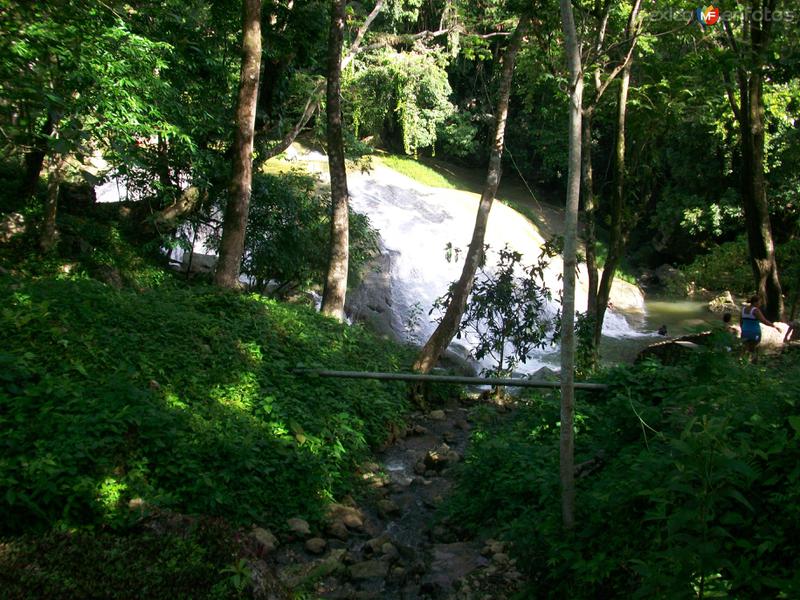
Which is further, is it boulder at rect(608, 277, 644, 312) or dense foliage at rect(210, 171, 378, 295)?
boulder at rect(608, 277, 644, 312)

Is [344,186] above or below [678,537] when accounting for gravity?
above

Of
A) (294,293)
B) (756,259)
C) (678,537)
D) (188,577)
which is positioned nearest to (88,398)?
(188,577)

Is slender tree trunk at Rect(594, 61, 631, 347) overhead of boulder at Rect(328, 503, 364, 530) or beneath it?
overhead

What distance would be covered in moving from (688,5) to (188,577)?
396 inches

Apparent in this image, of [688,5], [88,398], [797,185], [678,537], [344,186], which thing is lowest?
[88,398]

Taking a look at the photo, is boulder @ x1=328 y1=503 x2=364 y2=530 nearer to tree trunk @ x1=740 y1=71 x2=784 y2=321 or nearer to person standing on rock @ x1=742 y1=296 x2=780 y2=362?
person standing on rock @ x1=742 y1=296 x2=780 y2=362

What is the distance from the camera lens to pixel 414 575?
5.48m

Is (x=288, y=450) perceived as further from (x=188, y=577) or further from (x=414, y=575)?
(x=188, y=577)

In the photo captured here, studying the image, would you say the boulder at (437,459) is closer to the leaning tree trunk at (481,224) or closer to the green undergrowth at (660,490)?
the green undergrowth at (660,490)

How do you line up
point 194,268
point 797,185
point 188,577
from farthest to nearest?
point 797,185 < point 194,268 < point 188,577

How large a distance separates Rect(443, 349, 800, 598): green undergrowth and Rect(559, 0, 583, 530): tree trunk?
0.20m

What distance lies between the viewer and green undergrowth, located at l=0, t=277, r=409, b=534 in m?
5.02

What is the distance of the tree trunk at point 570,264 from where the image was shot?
459cm

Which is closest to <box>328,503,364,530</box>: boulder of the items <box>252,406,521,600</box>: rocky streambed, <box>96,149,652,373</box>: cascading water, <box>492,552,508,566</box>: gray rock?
<box>252,406,521,600</box>: rocky streambed
